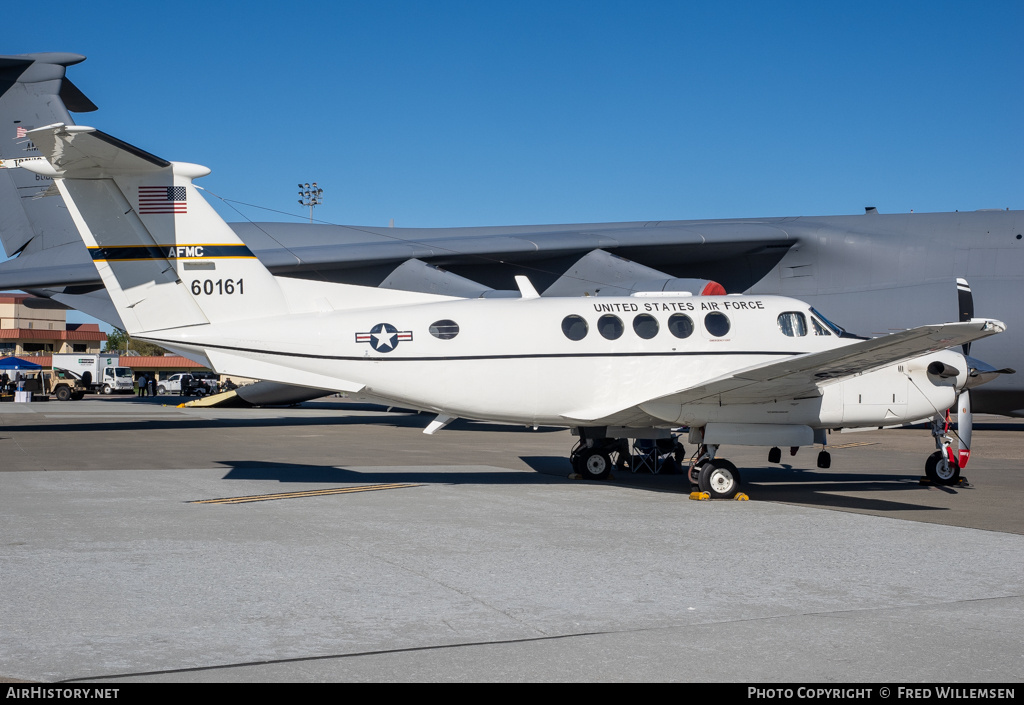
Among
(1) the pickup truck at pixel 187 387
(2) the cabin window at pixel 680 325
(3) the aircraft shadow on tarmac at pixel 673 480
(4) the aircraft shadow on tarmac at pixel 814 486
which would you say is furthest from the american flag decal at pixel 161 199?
(1) the pickup truck at pixel 187 387

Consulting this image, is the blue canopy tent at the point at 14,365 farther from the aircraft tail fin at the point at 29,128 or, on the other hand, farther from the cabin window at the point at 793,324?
the cabin window at the point at 793,324

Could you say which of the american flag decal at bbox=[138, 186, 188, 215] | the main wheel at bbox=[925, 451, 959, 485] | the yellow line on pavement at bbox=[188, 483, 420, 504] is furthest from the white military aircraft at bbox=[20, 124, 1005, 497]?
the yellow line on pavement at bbox=[188, 483, 420, 504]

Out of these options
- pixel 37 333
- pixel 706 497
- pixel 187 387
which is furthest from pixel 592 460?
pixel 37 333

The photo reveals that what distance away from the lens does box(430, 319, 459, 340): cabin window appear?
41.6 ft

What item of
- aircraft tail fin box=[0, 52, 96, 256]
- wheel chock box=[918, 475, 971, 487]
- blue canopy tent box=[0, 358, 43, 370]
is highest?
aircraft tail fin box=[0, 52, 96, 256]

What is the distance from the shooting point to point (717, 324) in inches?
524

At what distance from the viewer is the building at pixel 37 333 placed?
10725 cm

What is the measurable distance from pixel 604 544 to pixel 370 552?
2.33m

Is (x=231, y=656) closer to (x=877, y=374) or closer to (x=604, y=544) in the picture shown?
(x=604, y=544)

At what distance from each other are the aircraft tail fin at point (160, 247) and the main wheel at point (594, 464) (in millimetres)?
5856

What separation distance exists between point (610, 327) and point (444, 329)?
2462mm

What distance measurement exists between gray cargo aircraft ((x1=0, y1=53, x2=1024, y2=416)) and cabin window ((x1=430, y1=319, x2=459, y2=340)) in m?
7.97

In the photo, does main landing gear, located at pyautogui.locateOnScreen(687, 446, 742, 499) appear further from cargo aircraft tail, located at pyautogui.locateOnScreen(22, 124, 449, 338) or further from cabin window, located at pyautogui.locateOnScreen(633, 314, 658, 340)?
cargo aircraft tail, located at pyautogui.locateOnScreen(22, 124, 449, 338)

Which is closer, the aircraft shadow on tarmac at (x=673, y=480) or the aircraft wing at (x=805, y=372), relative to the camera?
the aircraft wing at (x=805, y=372)
